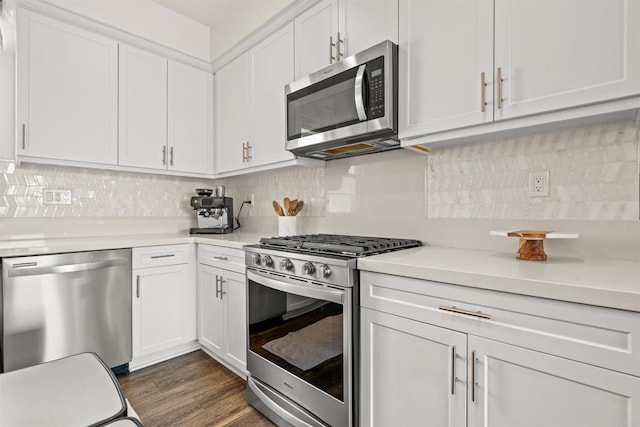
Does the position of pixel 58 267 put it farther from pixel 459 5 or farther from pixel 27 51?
pixel 459 5

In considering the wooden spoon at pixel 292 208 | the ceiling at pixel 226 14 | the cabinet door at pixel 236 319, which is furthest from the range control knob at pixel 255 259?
the ceiling at pixel 226 14

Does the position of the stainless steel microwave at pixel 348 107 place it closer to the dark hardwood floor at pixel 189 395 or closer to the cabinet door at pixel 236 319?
the cabinet door at pixel 236 319

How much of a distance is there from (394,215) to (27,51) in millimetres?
2544

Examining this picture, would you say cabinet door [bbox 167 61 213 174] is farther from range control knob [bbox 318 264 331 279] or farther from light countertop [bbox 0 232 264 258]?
range control knob [bbox 318 264 331 279]

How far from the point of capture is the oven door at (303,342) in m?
1.40

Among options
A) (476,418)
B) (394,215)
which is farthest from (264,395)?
(394,215)

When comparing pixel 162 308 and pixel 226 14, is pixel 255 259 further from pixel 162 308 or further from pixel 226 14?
pixel 226 14

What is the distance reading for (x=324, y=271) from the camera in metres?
1.43

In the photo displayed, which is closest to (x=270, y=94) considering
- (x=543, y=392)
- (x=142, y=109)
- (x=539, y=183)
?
(x=142, y=109)

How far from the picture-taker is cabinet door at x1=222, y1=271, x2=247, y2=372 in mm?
2035

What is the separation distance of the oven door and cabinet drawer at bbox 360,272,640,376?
279mm

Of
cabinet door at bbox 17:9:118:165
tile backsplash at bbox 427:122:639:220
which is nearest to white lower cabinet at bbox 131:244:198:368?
cabinet door at bbox 17:9:118:165

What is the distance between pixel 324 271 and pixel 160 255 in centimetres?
146

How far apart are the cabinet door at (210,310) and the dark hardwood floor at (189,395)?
6.4 inches
